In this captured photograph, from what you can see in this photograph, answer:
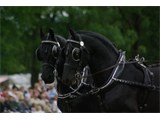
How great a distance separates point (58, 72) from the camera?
9.42 meters

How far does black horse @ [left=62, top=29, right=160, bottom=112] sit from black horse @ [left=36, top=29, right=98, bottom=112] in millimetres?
914

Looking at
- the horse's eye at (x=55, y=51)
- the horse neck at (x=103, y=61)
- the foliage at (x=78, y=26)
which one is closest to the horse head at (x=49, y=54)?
the horse's eye at (x=55, y=51)

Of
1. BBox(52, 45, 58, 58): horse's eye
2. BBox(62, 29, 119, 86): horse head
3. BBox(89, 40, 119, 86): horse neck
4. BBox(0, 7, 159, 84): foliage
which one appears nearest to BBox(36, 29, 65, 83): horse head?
BBox(52, 45, 58, 58): horse's eye

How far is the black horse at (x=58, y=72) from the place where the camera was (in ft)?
29.9

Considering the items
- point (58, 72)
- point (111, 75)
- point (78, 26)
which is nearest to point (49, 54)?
point (58, 72)

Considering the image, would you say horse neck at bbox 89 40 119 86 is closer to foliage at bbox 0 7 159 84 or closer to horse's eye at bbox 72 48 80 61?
horse's eye at bbox 72 48 80 61

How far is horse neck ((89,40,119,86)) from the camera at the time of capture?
8.04 meters

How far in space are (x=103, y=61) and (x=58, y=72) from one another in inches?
59.9

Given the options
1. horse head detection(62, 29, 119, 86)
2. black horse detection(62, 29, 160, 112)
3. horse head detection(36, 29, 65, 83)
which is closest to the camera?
black horse detection(62, 29, 160, 112)

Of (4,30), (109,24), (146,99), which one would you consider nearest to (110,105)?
(146,99)

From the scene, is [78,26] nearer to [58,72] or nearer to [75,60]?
[58,72]

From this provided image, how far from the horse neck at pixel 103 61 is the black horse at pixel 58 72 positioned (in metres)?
0.92

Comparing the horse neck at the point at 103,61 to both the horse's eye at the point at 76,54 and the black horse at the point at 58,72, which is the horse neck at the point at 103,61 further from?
the black horse at the point at 58,72

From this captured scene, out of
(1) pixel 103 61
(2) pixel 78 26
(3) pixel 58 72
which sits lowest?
(3) pixel 58 72
